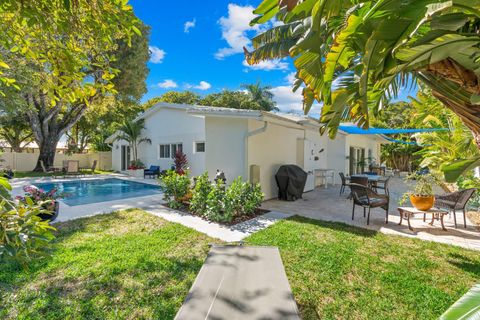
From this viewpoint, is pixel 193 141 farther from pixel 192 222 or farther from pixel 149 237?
pixel 149 237

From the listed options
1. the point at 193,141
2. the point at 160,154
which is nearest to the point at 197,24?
the point at 193,141

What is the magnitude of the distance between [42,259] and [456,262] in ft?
22.4

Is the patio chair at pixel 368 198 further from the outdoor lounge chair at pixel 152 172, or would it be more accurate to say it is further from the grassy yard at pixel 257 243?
the outdoor lounge chair at pixel 152 172

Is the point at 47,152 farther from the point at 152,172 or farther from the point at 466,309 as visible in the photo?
the point at 466,309

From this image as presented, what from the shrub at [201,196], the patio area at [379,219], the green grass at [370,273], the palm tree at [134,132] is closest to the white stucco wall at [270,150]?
the patio area at [379,219]

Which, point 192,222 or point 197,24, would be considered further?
point 197,24

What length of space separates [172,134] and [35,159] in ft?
61.2

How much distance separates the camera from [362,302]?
351cm

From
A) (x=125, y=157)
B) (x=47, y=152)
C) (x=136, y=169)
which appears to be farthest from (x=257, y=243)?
(x=47, y=152)

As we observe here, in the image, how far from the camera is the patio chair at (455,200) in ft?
22.2

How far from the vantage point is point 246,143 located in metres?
A: 10.1

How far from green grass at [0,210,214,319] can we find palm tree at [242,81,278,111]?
1284 inches

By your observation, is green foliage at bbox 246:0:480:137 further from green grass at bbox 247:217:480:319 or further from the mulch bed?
the mulch bed

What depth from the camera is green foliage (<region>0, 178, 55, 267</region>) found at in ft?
4.88
